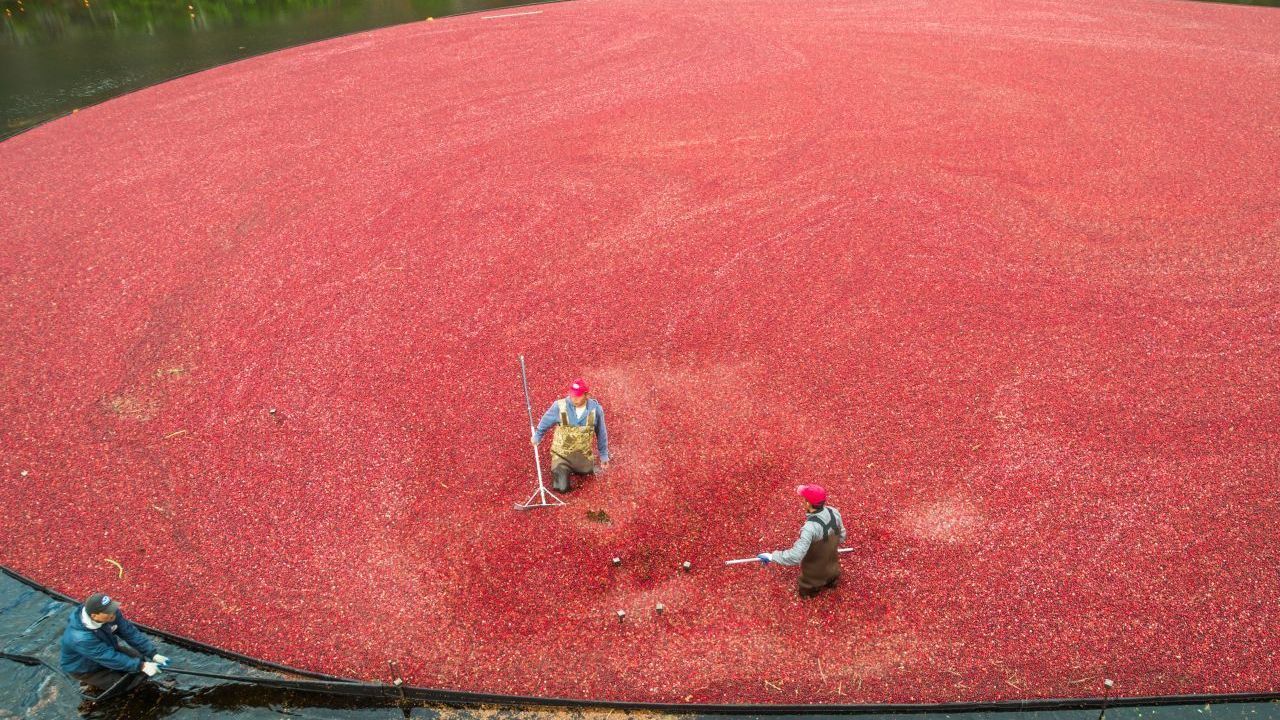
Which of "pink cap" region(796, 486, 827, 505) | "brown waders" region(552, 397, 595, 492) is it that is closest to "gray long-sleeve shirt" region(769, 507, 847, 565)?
"pink cap" region(796, 486, 827, 505)

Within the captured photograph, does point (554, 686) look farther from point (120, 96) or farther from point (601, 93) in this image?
point (120, 96)

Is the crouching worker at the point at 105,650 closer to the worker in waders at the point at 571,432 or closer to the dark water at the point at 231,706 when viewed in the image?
the dark water at the point at 231,706

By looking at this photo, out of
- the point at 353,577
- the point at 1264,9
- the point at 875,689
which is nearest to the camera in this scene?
the point at 875,689

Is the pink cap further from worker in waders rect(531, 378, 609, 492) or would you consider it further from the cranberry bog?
worker in waders rect(531, 378, 609, 492)

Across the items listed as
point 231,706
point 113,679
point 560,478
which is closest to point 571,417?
point 560,478

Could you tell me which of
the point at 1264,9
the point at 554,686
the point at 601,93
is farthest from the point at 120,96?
the point at 1264,9

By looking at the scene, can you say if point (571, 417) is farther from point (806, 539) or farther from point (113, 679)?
point (113, 679)

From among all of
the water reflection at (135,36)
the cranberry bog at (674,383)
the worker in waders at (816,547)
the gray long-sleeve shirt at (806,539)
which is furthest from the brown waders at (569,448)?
the water reflection at (135,36)
